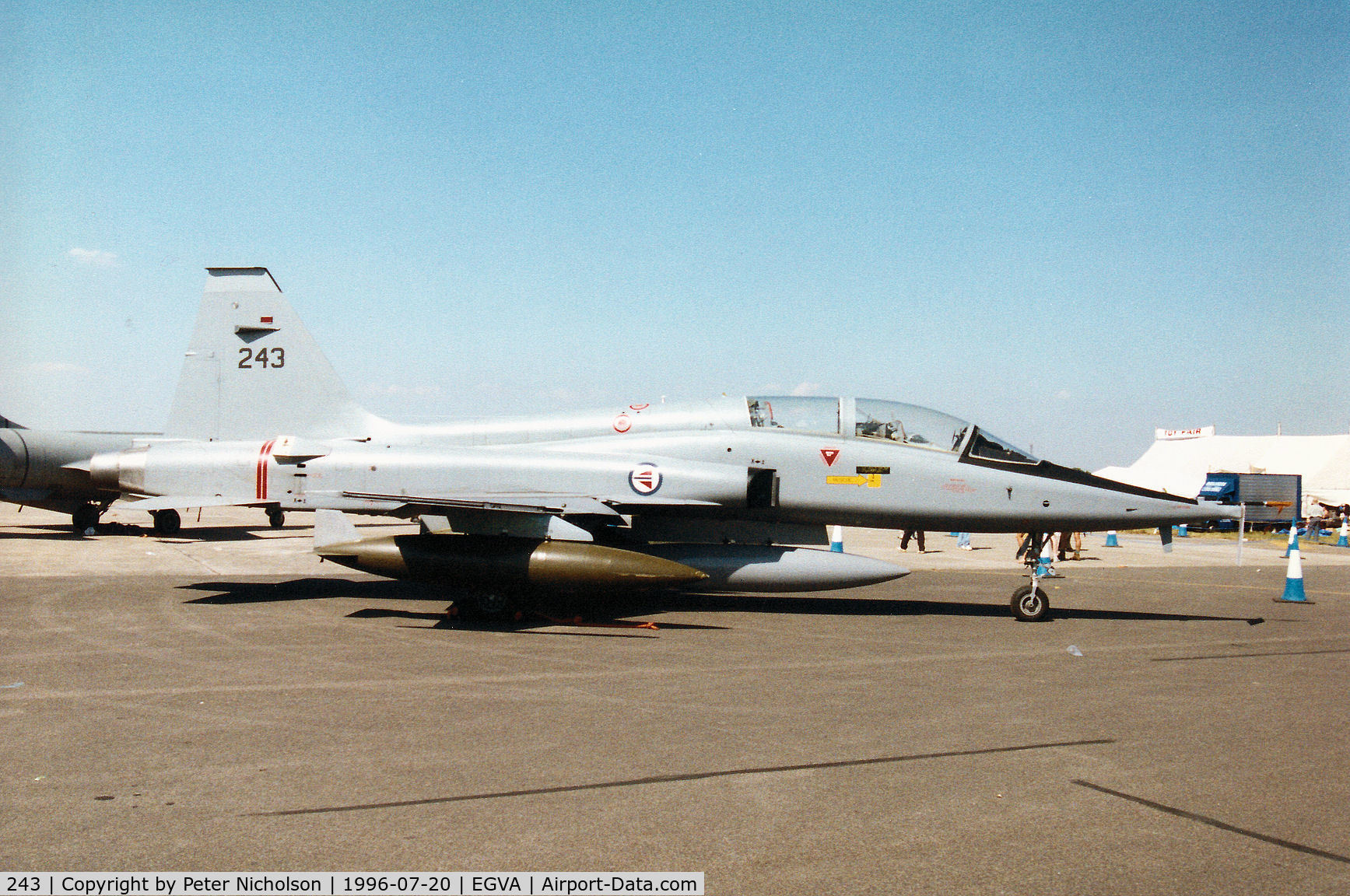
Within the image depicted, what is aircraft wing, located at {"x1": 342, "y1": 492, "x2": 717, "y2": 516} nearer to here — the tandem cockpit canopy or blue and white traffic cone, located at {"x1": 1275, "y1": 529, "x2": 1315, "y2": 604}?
the tandem cockpit canopy

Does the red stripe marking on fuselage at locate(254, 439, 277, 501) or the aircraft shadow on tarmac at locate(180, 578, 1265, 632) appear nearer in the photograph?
the aircraft shadow on tarmac at locate(180, 578, 1265, 632)

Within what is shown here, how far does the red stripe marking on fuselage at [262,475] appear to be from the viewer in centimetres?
1214

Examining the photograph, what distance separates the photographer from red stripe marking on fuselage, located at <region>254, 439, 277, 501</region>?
12.1 meters

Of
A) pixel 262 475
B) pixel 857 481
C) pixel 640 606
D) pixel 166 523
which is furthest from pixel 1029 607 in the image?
pixel 166 523

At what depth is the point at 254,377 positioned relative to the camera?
43.0ft

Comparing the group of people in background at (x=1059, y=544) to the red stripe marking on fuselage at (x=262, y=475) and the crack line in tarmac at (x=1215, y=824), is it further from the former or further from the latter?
the crack line in tarmac at (x=1215, y=824)

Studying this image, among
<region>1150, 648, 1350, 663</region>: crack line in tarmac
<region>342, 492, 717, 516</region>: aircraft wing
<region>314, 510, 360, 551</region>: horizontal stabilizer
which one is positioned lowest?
<region>1150, 648, 1350, 663</region>: crack line in tarmac

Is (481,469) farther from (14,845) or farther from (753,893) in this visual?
(753,893)

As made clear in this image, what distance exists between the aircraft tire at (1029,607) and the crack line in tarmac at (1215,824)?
6.51 metres

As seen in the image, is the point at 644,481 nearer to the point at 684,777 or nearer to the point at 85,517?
the point at 684,777

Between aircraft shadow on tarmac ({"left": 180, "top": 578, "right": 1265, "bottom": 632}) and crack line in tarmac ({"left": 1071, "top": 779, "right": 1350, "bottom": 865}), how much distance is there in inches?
228

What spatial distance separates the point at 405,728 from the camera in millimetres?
5848

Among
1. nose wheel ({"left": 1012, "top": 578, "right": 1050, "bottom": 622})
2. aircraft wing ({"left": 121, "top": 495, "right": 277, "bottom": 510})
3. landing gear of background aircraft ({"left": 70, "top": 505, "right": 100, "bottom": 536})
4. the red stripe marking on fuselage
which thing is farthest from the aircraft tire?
landing gear of background aircraft ({"left": 70, "top": 505, "right": 100, "bottom": 536})

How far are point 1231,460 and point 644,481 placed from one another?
337ft
